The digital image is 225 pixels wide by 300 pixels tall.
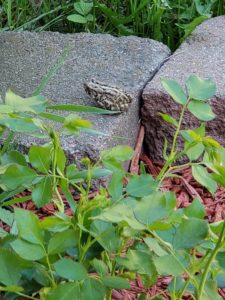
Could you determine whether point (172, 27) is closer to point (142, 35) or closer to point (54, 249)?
point (142, 35)

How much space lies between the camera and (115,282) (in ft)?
4.60

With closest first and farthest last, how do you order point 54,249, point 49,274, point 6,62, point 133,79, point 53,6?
point 54,249 < point 49,274 < point 133,79 < point 6,62 < point 53,6

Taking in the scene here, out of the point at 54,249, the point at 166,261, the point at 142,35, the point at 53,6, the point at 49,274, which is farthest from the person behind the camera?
the point at 53,6

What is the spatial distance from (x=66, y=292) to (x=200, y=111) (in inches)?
19.3

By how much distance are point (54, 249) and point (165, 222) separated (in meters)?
0.20

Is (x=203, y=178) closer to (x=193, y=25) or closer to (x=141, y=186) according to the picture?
(x=141, y=186)

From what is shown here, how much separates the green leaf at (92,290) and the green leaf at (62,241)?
0.26 ft

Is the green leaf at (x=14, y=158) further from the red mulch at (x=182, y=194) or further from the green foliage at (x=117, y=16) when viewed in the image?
the green foliage at (x=117, y=16)

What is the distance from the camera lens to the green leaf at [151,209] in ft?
4.29

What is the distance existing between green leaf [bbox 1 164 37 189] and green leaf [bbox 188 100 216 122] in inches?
14.0

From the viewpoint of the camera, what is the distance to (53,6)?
3.51 metres

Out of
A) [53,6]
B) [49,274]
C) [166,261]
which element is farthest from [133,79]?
[166,261]

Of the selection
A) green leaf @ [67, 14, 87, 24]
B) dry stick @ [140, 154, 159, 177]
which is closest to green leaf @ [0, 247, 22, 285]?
dry stick @ [140, 154, 159, 177]

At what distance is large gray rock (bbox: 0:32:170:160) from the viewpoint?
2.39 meters
